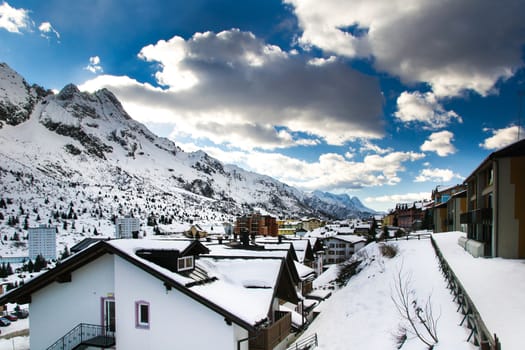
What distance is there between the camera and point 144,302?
13.3 meters

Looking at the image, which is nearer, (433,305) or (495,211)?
(433,305)

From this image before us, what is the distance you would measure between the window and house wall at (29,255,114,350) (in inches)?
62.7

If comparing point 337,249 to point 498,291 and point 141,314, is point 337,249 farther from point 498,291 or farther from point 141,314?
point 141,314

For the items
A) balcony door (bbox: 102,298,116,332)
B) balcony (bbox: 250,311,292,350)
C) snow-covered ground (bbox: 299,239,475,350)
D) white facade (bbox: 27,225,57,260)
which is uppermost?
balcony door (bbox: 102,298,116,332)

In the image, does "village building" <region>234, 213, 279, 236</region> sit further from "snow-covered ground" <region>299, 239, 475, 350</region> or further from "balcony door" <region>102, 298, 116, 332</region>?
"balcony door" <region>102, 298, 116, 332</region>

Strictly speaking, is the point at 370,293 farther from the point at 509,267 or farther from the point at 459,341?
the point at 459,341

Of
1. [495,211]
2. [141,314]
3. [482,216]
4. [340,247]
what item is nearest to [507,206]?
[495,211]

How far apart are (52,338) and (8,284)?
5740cm

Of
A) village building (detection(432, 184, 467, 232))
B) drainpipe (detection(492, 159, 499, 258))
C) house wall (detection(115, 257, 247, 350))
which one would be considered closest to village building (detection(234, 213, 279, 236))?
village building (detection(432, 184, 467, 232))

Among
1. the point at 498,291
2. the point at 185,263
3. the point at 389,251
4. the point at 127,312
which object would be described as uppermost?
the point at 185,263

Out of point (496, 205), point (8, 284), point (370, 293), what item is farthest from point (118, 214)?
point (496, 205)

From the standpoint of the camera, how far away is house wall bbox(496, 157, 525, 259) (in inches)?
862

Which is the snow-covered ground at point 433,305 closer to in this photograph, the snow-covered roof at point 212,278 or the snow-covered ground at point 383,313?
the snow-covered ground at point 383,313

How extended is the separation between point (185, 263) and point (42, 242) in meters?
83.3
